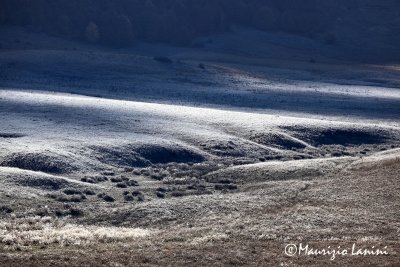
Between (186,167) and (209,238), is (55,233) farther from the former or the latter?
(186,167)

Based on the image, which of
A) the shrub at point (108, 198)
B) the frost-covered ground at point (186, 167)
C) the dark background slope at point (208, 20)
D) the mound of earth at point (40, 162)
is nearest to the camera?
the frost-covered ground at point (186, 167)

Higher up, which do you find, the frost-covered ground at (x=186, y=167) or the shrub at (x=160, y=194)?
the frost-covered ground at (x=186, y=167)

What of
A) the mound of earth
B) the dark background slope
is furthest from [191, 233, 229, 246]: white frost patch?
the dark background slope

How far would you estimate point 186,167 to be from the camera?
47.2 meters

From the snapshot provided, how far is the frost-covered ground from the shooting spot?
26438 mm

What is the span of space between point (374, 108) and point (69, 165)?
1787 inches

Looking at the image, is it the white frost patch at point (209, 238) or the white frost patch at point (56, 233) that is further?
the white frost patch at point (209, 238)

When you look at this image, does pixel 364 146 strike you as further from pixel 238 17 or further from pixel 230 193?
pixel 238 17

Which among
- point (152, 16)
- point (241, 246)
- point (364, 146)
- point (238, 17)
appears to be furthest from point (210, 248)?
point (238, 17)

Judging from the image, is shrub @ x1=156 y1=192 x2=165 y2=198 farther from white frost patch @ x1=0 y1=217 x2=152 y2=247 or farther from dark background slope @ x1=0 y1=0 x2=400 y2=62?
dark background slope @ x1=0 y1=0 x2=400 y2=62

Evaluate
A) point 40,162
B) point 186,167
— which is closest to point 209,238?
point 40,162

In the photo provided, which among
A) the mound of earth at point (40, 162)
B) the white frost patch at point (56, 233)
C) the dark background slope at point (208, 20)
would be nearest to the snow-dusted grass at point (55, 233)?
the white frost patch at point (56, 233)

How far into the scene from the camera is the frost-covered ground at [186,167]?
26438mm

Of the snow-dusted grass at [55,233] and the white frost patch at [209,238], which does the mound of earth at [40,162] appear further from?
the white frost patch at [209,238]
